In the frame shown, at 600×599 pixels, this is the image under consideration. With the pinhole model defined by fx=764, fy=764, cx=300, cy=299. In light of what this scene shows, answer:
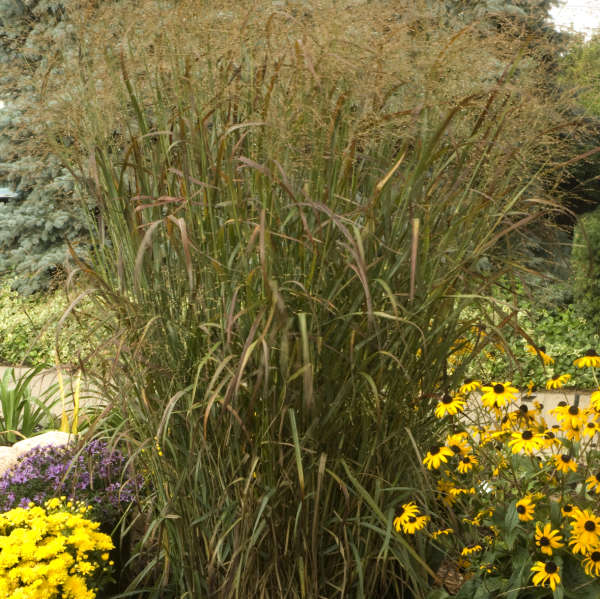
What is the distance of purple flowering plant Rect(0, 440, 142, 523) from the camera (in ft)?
9.50

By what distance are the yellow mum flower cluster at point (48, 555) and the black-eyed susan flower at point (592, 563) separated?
1485 millimetres

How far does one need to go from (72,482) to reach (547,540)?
173 cm

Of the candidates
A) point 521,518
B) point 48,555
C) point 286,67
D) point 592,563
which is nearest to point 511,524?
point 521,518

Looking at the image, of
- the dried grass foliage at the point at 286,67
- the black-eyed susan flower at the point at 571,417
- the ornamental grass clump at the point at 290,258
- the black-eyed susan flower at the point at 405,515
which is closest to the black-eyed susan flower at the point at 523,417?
the black-eyed susan flower at the point at 571,417

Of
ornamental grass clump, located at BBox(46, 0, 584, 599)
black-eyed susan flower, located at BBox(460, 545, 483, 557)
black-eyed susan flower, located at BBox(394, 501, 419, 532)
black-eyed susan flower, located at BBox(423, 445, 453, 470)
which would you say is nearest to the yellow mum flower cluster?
ornamental grass clump, located at BBox(46, 0, 584, 599)

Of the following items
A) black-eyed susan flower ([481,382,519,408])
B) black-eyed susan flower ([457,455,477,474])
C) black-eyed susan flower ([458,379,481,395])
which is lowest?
black-eyed susan flower ([457,455,477,474])

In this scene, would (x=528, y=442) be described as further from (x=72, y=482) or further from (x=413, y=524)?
(x=72, y=482)

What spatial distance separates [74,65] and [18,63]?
259 mm

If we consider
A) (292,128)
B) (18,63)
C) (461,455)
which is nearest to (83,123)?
(18,63)

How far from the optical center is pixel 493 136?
241 centimetres

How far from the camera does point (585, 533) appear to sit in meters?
2.25

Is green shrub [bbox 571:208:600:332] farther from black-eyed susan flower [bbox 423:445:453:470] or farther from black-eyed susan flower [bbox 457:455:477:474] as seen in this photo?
black-eyed susan flower [bbox 423:445:453:470]

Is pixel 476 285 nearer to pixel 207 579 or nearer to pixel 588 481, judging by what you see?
pixel 588 481

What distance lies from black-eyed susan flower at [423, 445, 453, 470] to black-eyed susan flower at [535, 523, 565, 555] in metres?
0.37
